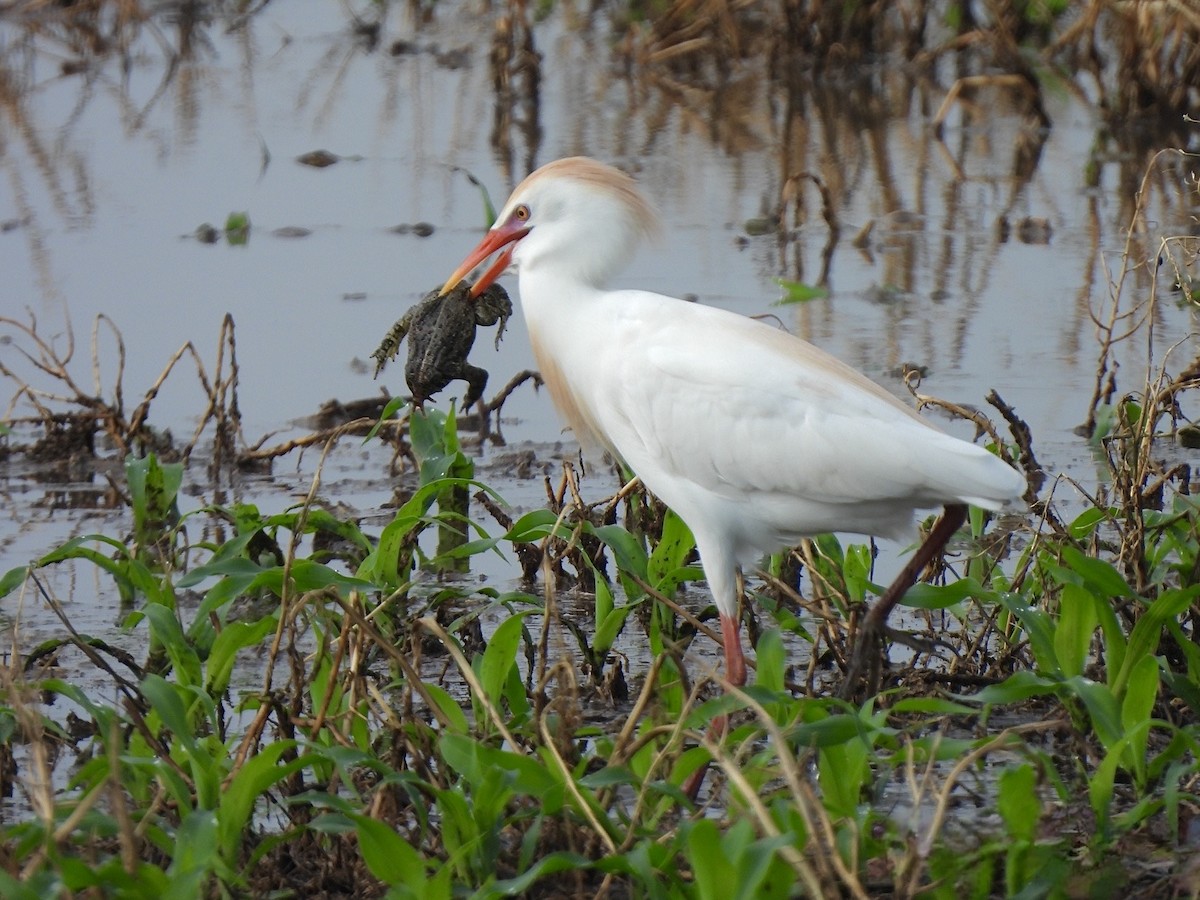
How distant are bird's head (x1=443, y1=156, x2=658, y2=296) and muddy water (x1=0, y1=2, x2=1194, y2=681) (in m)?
1.15

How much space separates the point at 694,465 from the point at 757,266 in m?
4.09

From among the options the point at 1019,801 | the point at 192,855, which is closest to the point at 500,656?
the point at 192,855

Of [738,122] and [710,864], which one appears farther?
[738,122]

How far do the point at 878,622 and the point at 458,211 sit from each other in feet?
18.6

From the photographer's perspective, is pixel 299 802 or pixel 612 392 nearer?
pixel 299 802

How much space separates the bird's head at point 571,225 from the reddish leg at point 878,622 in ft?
3.17

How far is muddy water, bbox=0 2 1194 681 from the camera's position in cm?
635

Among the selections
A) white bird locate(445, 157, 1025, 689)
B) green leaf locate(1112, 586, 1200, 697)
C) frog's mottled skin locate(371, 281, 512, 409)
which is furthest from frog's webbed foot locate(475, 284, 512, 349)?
green leaf locate(1112, 586, 1200, 697)

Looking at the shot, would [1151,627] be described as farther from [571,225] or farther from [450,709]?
[571,225]

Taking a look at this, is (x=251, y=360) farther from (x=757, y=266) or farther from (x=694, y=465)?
(x=694, y=465)

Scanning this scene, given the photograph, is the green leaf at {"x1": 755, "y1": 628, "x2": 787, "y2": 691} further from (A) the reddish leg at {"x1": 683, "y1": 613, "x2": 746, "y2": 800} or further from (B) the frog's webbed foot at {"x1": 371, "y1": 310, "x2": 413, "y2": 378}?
(B) the frog's webbed foot at {"x1": 371, "y1": 310, "x2": 413, "y2": 378}

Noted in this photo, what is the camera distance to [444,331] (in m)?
4.38

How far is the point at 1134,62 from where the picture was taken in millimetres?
10055

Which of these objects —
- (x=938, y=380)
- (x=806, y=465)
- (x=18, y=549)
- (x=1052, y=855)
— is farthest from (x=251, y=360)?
(x=1052, y=855)
